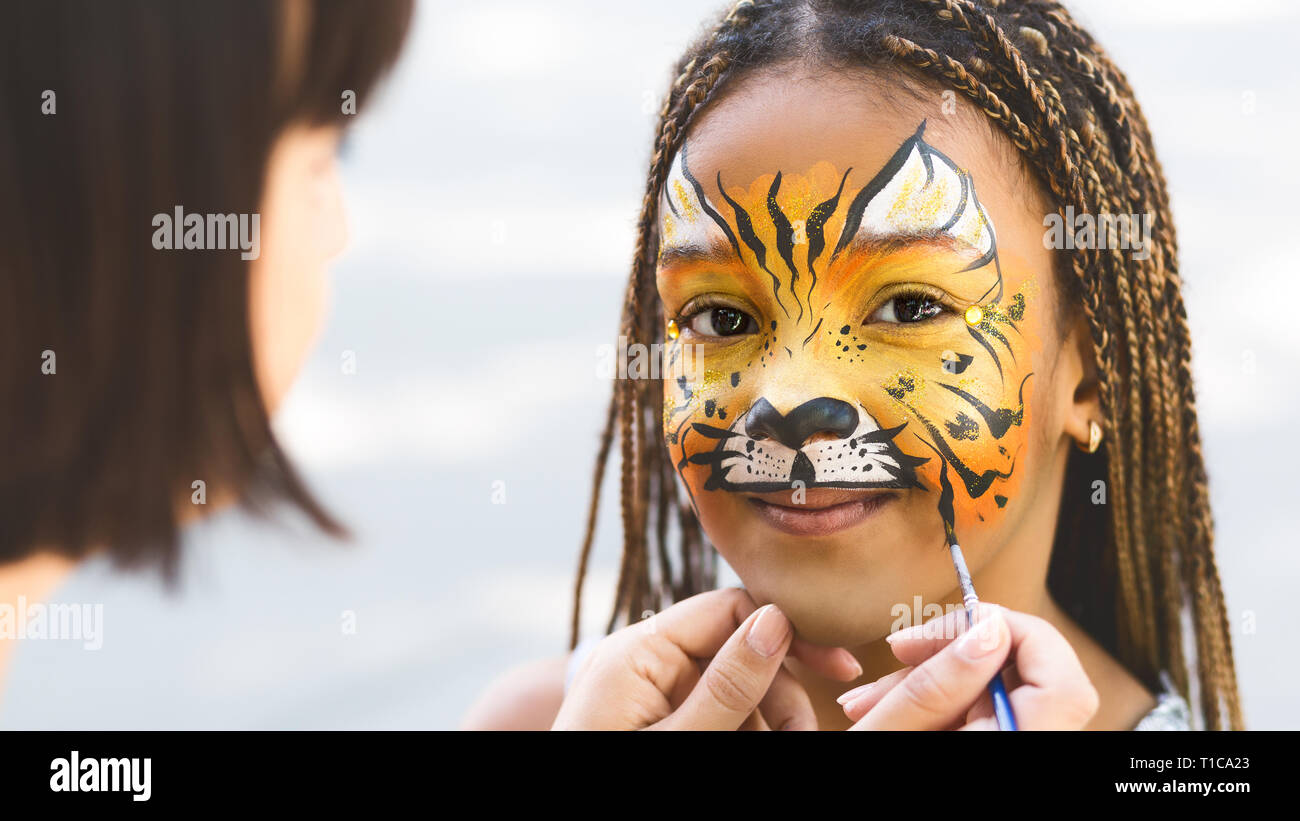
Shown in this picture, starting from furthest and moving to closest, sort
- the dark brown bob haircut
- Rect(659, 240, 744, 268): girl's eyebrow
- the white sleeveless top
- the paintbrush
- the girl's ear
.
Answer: the white sleeveless top
the girl's ear
Rect(659, 240, 744, 268): girl's eyebrow
the paintbrush
the dark brown bob haircut

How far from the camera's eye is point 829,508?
131 centimetres

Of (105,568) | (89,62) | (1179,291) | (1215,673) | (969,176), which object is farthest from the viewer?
(1215,673)

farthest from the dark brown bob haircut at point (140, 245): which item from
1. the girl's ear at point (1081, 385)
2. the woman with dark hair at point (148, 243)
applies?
the girl's ear at point (1081, 385)

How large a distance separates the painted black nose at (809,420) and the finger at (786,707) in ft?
1.12

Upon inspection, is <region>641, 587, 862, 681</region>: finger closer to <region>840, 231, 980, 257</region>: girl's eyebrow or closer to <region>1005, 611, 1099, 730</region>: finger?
<region>1005, 611, 1099, 730</region>: finger

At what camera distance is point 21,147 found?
104 cm

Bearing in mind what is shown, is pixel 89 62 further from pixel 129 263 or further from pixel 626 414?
pixel 626 414

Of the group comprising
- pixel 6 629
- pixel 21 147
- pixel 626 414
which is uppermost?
pixel 21 147

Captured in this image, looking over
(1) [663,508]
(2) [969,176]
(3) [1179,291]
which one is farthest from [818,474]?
(3) [1179,291]

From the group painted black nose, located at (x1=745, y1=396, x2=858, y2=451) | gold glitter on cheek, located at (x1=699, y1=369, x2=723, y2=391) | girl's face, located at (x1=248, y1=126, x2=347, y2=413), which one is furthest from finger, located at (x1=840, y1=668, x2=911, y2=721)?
girl's face, located at (x1=248, y1=126, x2=347, y2=413)

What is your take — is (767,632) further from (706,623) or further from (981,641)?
(981,641)

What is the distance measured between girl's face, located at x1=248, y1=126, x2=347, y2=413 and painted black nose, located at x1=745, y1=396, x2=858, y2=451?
0.55 meters

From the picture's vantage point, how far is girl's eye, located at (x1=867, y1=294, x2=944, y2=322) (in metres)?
1.29

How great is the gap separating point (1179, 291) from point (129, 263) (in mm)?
1370
